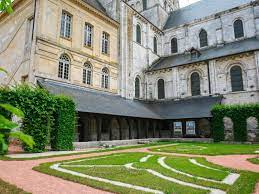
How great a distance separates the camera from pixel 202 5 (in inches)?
1310

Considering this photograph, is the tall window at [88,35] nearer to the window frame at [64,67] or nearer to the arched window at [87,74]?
the arched window at [87,74]

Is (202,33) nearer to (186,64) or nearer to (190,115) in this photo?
(186,64)

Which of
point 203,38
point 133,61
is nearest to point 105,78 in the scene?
point 133,61

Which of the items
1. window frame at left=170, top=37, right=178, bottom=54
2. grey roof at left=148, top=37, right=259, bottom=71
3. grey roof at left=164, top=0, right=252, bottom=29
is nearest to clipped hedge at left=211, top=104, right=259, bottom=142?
grey roof at left=148, top=37, right=259, bottom=71

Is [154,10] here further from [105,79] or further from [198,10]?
[105,79]

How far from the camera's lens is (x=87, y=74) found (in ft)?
67.3

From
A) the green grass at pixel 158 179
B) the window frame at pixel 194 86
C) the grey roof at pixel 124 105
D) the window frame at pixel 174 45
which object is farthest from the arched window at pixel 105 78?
the green grass at pixel 158 179

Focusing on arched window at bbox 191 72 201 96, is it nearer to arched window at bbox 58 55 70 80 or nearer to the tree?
arched window at bbox 58 55 70 80

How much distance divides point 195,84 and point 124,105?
919 cm

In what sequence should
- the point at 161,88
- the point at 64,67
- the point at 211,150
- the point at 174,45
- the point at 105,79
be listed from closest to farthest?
1. the point at 211,150
2. the point at 64,67
3. the point at 105,79
4. the point at 161,88
5. the point at 174,45

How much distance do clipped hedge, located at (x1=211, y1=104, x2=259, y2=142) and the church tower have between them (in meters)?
18.6

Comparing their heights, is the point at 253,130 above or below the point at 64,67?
below

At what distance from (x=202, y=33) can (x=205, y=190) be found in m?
27.7

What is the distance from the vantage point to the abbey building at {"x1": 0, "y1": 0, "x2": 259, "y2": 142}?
17.4m
